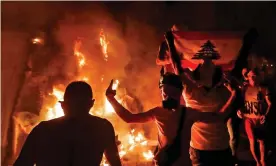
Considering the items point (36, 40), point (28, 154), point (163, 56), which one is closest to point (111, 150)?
point (28, 154)

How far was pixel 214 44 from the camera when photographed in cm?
733

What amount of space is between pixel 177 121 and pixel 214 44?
2.97m

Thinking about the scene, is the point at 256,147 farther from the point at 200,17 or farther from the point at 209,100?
the point at 200,17

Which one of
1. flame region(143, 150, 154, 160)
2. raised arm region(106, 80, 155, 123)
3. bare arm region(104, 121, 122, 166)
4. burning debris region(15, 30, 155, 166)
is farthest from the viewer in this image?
burning debris region(15, 30, 155, 166)

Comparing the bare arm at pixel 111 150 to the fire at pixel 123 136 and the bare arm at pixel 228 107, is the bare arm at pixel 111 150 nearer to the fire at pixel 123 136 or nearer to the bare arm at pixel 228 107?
the bare arm at pixel 228 107

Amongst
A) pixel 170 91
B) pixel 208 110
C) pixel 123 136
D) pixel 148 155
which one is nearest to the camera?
pixel 170 91

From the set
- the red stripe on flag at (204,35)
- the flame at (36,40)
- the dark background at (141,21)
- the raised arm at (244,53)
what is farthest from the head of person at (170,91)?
the flame at (36,40)

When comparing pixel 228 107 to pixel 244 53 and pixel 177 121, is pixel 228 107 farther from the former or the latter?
pixel 244 53

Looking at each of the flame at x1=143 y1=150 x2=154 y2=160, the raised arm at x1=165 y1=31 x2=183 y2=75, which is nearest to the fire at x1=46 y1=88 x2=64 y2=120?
the flame at x1=143 y1=150 x2=154 y2=160

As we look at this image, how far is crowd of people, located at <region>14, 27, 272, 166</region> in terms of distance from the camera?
2943mm

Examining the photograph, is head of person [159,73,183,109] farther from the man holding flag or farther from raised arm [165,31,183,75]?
raised arm [165,31,183,75]

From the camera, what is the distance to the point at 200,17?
9.30 meters

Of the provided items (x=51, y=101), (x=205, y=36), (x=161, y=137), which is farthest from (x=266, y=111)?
(x=51, y=101)

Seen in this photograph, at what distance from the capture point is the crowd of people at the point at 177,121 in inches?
116
